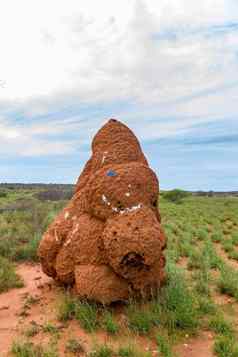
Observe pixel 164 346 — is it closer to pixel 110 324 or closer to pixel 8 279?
pixel 110 324

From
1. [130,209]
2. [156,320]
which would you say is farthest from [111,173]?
[156,320]

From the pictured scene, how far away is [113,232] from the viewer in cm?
536

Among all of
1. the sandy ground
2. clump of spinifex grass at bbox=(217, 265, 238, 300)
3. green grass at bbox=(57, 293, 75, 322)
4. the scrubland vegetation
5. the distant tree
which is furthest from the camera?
the distant tree

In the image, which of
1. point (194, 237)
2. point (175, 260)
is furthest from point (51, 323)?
point (194, 237)

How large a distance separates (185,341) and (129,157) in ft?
8.86

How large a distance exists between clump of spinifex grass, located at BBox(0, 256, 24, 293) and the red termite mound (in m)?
1.09

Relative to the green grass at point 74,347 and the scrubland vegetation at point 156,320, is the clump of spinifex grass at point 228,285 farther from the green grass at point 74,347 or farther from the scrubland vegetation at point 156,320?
the green grass at point 74,347

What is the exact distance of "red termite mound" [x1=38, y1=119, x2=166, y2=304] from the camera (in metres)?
5.30

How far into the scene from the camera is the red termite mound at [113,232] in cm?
530

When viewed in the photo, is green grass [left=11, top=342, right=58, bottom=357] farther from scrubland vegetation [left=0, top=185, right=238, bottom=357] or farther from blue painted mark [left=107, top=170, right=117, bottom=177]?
blue painted mark [left=107, top=170, right=117, bottom=177]

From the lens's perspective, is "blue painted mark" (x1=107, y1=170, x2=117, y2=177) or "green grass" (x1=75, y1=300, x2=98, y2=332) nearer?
"green grass" (x1=75, y1=300, x2=98, y2=332)

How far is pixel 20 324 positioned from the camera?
18.3 ft

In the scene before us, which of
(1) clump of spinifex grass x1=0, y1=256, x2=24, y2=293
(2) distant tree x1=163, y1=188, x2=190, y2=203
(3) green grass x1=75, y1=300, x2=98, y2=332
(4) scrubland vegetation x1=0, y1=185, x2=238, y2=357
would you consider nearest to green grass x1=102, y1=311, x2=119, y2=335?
(4) scrubland vegetation x1=0, y1=185, x2=238, y2=357

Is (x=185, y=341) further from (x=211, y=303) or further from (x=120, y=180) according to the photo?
(x=120, y=180)
